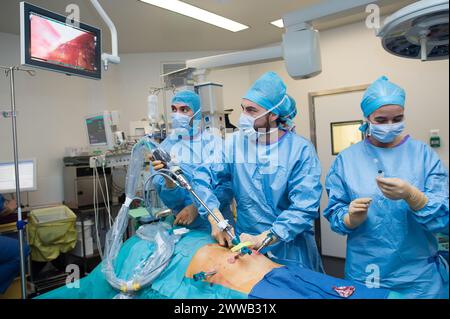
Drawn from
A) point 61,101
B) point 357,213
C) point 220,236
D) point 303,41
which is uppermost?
point 61,101

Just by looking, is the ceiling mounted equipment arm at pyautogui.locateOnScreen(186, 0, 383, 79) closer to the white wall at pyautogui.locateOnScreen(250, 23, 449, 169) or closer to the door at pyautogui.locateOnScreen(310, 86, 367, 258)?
the white wall at pyautogui.locateOnScreen(250, 23, 449, 169)

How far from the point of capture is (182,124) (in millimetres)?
2125

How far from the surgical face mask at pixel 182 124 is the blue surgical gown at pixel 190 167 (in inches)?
2.1

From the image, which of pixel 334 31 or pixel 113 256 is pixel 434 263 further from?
pixel 334 31

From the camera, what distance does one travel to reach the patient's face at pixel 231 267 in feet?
4.17

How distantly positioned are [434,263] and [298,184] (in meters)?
0.58

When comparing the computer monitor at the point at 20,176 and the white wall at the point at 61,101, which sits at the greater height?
the white wall at the point at 61,101

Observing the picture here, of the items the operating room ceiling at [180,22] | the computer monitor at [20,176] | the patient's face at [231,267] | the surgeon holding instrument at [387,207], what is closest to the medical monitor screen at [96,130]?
the computer monitor at [20,176]

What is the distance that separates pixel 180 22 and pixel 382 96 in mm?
2436

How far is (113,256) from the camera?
1.65 metres

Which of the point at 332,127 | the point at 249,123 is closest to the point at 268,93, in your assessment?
the point at 249,123

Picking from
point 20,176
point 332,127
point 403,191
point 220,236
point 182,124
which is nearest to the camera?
point 403,191

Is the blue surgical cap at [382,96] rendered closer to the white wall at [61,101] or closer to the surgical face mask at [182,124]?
the surgical face mask at [182,124]

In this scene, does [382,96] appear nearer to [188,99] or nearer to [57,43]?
[188,99]
